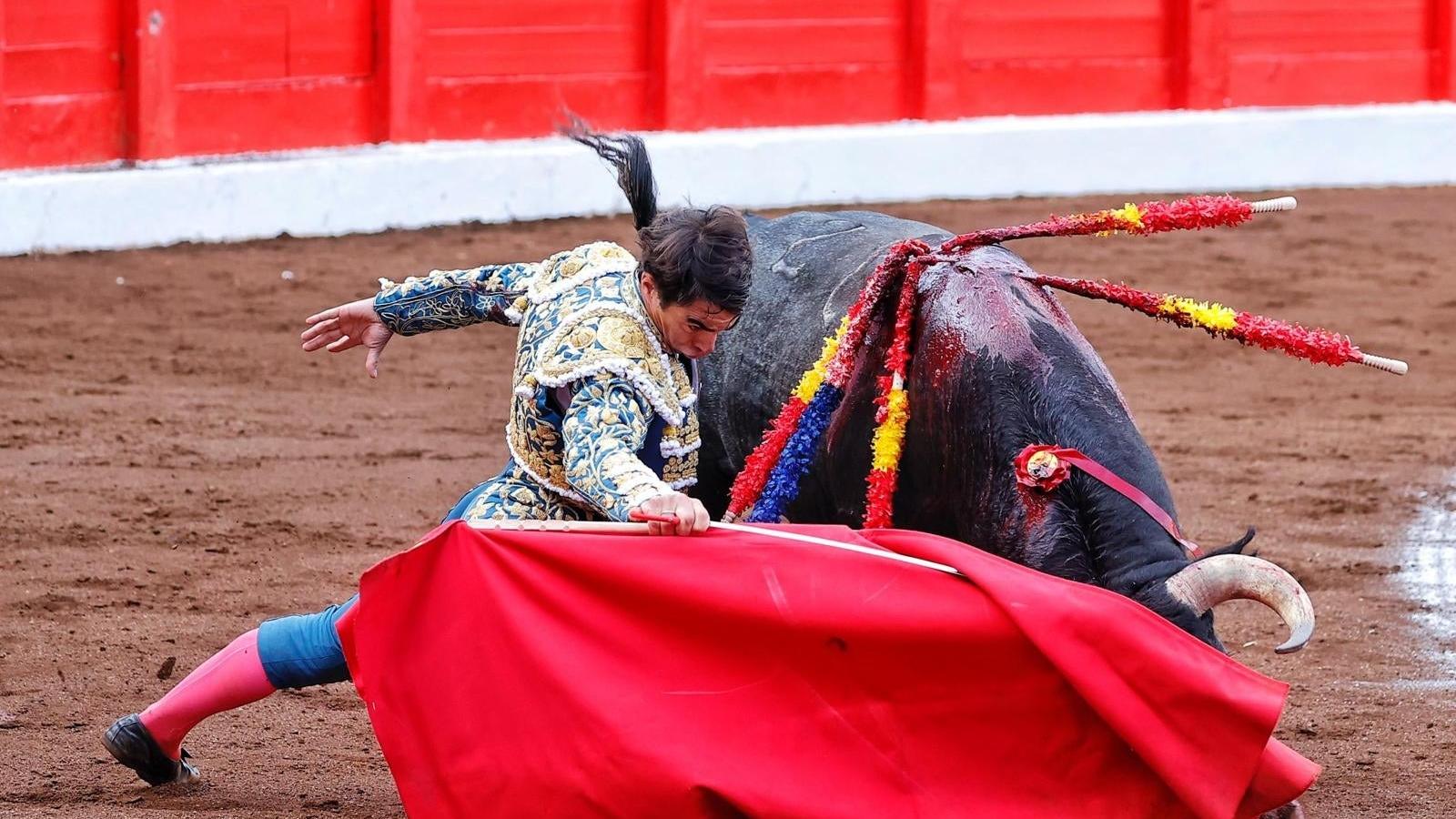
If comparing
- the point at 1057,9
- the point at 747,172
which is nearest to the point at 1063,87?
the point at 1057,9

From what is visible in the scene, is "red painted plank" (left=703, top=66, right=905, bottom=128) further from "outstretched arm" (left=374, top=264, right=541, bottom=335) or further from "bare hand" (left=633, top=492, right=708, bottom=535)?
"bare hand" (left=633, top=492, right=708, bottom=535)

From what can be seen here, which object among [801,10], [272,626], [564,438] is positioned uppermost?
[801,10]

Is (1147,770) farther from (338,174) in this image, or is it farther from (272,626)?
(338,174)

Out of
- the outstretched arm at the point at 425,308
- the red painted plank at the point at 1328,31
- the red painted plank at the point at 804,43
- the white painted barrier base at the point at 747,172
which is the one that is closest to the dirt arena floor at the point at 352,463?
the white painted barrier base at the point at 747,172

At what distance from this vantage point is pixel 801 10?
33.2ft

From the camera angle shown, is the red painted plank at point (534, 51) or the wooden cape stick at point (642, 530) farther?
the red painted plank at point (534, 51)

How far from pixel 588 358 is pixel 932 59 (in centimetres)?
767

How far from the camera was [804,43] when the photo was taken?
33.2 feet

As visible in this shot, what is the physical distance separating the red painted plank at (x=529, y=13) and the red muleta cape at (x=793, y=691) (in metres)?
6.84

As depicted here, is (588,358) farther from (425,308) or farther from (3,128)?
(3,128)

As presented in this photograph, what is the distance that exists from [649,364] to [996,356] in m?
0.75

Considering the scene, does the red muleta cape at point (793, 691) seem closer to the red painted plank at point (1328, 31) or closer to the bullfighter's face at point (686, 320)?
the bullfighter's face at point (686, 320)

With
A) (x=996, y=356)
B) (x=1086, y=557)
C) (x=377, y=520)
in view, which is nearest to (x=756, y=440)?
(x=996, y=356)

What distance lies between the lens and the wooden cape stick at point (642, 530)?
276 cm
